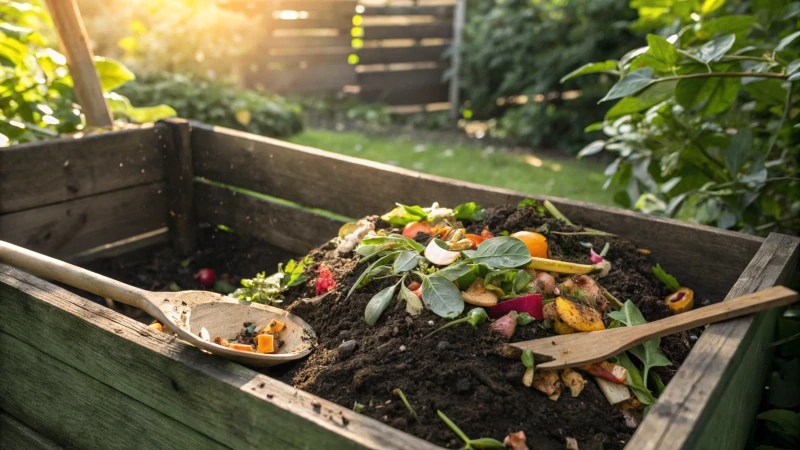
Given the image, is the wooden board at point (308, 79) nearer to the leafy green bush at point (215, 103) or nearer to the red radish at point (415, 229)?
the leafy green bush at point (215, 103)

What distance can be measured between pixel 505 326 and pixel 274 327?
0.59 meters

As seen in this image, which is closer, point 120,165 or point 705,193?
point 705,193

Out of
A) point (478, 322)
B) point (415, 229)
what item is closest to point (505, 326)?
point (478, 322)

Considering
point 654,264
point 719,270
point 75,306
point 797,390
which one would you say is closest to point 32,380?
point 75,306

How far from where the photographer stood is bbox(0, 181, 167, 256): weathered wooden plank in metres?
2.38

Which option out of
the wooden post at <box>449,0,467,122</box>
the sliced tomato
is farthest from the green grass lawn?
the sliced tomato

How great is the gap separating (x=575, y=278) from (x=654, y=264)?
1.56ft

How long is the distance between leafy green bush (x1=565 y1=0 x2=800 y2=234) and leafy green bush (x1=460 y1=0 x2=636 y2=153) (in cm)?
334

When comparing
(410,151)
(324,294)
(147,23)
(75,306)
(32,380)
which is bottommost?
(410,151)

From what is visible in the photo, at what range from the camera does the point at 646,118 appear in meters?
2.39

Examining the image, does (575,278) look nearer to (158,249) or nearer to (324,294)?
(324,294)

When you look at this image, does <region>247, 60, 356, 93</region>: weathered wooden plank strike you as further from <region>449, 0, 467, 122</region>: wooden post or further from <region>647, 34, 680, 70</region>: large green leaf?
<region>647, 34, 680, 70</region>: large green leaf

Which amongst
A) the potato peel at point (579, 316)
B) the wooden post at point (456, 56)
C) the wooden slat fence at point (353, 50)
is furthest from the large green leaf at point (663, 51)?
the wooden post at point (456, 56)

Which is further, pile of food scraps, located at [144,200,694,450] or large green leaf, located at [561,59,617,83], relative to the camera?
Answer: large green leaf, located at [561,59,617,83]
